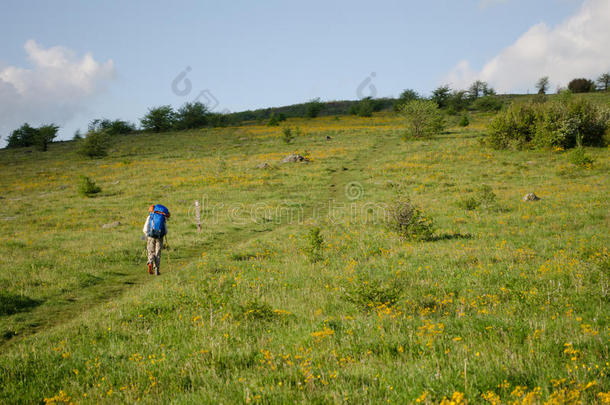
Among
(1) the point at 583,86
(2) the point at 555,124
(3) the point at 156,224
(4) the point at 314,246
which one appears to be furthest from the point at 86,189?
(1) the point at 583,86

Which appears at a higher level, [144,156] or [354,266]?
[144,156]

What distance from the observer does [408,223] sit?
14023 millimetres

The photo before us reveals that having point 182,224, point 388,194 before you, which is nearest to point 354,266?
point 182,224

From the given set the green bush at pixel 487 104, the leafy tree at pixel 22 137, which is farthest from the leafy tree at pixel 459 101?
the leafy tree at pixel 22 137

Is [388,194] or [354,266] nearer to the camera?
[354,266]

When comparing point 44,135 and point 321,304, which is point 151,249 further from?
point 44,135

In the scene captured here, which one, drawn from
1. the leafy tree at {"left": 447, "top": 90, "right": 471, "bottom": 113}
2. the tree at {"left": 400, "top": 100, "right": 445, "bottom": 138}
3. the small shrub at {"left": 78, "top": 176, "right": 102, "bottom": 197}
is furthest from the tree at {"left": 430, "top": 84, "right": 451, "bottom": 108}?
the small shrub at {"left": 78, "top": 176, "right": 102, "bottom": 197}

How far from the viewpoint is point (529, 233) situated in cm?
1275

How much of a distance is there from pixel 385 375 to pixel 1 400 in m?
5.29

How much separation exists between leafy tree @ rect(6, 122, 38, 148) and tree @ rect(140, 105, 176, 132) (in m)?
25.1

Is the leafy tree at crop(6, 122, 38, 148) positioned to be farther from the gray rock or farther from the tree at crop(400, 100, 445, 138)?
the tree at crop(400, 100, 445, 138)

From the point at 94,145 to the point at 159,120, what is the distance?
141 feet

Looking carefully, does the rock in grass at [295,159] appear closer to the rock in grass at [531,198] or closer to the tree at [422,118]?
the tree at [422,118]

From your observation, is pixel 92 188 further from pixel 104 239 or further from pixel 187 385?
pixel 187 385
